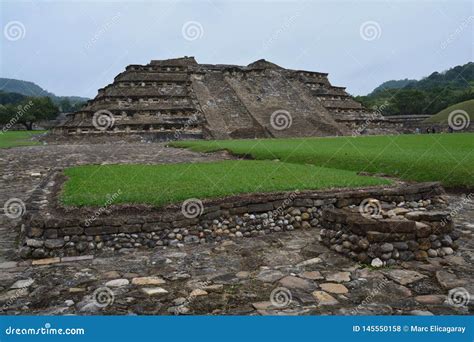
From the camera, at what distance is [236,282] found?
15.3 ft

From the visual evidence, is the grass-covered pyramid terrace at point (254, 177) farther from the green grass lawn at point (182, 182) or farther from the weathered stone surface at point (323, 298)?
the weathered stone surface at point (323, 298)

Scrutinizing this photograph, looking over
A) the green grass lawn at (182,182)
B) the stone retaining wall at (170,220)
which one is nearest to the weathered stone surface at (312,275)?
the stone retaining wall at (170,220)

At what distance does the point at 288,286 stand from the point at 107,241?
3070 millimetres

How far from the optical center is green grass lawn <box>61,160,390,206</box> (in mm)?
7016

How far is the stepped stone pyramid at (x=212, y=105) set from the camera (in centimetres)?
3034

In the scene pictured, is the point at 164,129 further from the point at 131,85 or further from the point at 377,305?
the point at 377,305

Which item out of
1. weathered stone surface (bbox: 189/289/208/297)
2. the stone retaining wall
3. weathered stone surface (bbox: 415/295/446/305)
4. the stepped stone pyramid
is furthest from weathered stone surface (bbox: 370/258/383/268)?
the stepped stone pyramid

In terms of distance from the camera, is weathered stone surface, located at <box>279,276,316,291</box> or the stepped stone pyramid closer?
weathered stone surface, located at <box>279,276,316,291</box>

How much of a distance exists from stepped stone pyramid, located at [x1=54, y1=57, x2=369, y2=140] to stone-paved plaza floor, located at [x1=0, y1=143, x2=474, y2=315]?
77.2 ft

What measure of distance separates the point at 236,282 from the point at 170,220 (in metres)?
2.10

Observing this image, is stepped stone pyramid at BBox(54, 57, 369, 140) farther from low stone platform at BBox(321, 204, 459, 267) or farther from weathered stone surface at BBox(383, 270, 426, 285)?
weathered stone surface at BBox(383, 270, 426, 285)

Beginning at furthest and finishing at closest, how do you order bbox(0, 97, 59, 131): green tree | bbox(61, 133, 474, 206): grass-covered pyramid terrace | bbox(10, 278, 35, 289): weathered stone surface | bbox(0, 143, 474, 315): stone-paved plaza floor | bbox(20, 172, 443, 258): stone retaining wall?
bbox(0, 97, 59, 131): green tree → bbox(61, 133, 474, 206): grass-covered pyramid terrace → bbox(20, 172, 443, 258): stone retaining wall → bbox(10, 278, 35, 289): weathered stone surface → bbox(0, 143, 474, 315): stone-paved plaza floor

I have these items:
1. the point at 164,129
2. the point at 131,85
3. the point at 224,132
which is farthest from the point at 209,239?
the point at 131,85

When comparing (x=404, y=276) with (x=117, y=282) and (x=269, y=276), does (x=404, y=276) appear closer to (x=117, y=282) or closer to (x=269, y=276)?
(x=269, y=276)
